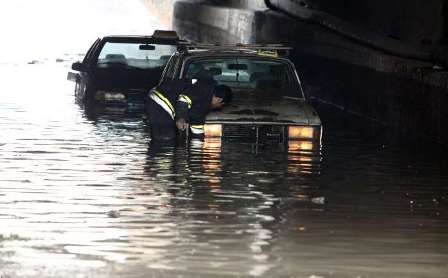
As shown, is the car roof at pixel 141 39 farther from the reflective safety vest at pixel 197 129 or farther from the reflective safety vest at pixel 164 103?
the reflective safety vest at pixel 197 129

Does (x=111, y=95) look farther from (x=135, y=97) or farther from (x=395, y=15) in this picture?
(x=395, y=15)

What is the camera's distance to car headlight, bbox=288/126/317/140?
57.8 ft

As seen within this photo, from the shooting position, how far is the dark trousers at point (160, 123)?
18.0m

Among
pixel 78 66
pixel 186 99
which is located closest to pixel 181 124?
pixel 186 99

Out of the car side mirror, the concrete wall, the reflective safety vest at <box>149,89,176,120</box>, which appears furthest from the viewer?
the concrete wall

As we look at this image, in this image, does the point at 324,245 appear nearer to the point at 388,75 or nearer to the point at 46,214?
the point at 46,214

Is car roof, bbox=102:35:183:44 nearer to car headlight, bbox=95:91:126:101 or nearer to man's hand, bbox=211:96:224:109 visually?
car headlight, bbox=95:91:126:101

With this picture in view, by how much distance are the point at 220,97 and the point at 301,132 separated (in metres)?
1.09

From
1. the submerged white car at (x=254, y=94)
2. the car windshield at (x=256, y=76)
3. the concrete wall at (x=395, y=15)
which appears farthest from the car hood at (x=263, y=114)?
the concrete wall at (x=395, y=15)

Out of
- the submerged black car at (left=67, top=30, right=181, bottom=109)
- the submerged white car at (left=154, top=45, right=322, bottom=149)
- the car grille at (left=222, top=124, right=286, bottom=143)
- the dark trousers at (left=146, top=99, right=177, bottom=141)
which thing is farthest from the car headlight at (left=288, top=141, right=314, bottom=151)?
the submerged black car at (left=67, top=30, right=181, bottom=109)

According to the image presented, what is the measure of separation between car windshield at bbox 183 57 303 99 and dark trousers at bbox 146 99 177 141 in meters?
0.64

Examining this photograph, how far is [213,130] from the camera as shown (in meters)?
17.6

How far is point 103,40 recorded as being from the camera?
2566 centimetres

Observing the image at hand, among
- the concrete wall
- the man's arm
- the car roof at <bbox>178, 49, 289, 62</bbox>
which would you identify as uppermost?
the concrete wall
